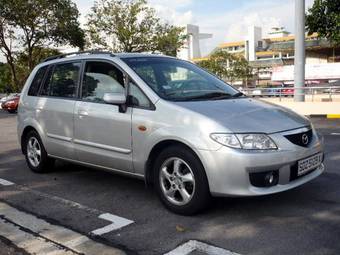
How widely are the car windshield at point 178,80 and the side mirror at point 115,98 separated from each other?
33cm

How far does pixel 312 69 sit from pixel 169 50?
21.5m

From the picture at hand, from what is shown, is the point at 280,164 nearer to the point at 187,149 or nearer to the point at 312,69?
the point at 187,149

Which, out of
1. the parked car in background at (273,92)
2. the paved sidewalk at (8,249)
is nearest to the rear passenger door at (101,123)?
the paved sidewalk at (8,249)

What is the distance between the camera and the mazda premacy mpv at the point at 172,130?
4199mm

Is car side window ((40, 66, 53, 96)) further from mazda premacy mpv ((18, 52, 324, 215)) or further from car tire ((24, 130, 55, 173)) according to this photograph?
car tire ((24, 130, 55, 173))

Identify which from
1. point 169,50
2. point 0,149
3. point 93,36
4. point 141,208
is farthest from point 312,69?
point 141,208

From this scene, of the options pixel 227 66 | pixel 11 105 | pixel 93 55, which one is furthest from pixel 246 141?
pixel 227 66

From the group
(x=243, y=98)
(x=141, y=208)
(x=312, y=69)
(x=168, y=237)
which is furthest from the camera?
(x=312, y=69)

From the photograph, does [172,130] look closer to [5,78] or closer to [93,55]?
[93,55]

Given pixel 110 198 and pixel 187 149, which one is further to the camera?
pixel 110 198

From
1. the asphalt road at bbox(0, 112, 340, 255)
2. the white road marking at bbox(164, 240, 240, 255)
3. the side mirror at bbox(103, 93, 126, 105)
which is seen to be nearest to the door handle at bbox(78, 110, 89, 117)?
the side mirror at bbox(103, 93, 126, 105)

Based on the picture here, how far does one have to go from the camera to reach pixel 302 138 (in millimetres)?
4535

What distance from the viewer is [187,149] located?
4438 millimetres

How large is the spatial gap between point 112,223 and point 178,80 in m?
1.83
